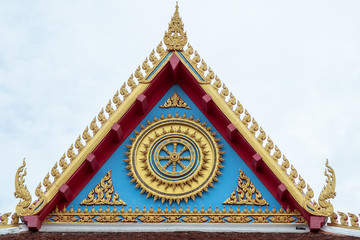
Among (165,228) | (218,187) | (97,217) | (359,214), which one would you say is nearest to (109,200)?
(97,217)

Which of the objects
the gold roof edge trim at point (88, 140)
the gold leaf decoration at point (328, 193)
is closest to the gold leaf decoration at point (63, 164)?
the gold roof edge trim at point (88, 140)

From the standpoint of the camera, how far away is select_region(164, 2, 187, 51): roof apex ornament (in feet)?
43.0

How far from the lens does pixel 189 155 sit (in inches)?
487

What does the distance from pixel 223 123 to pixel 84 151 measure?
249 cm

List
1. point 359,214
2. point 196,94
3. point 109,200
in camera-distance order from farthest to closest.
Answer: point 196,94, point 109,200, point 359,214

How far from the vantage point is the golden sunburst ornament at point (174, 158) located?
474 inches

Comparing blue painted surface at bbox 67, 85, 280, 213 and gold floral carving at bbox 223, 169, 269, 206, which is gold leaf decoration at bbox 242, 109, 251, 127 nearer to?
blue painted surface at bbox 67, 85, 280, 213

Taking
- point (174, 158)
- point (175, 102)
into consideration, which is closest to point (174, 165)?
point (174, 158)

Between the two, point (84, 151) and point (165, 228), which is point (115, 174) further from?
point (165, 228)

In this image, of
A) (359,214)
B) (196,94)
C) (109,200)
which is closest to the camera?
A: (359,214)

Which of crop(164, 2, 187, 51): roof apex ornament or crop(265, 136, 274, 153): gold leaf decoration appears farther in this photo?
crop(164, 2, 187, 51): roof apex ornament

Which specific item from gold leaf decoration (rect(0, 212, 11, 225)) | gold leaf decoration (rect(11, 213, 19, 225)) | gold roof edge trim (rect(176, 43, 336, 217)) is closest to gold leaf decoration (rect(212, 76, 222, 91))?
gold roof edge trim (rect(176, 43, 336, 217))

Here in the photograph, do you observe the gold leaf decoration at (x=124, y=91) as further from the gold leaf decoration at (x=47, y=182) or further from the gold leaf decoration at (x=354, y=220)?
the gold leaf decoration at (x=354, y=220)

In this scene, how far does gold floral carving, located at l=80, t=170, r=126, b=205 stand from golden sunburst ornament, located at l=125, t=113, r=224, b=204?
1.31 feet
